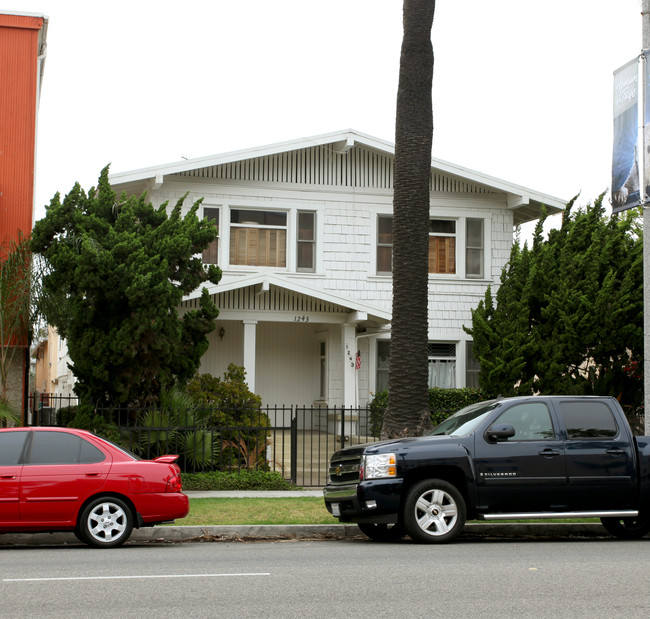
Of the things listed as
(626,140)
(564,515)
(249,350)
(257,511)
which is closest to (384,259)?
(249,350)

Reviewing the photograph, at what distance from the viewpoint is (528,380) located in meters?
19.8

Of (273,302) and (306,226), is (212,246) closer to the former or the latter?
(273,302)

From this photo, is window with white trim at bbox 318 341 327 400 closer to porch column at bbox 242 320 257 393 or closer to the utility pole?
porch column at bbox 242 320 257 393

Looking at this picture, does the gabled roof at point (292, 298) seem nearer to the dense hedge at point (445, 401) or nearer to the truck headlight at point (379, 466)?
the dense hedge at point (445, 401)

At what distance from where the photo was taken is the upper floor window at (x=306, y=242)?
76.0ft

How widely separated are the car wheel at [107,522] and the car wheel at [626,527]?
6.01m

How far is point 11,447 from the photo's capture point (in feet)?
35.8

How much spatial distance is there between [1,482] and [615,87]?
10125mm

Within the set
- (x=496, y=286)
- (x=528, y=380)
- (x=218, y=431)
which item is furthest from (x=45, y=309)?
(x=496, y=286)

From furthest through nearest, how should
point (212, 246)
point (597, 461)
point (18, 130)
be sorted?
point (212, 246), point (18, 130), point (597, 461)

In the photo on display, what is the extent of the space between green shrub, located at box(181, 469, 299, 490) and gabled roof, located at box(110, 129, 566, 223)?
26.2 feet

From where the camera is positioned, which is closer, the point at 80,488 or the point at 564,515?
the point at 80,488

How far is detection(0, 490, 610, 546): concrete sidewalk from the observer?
1166 centimetres

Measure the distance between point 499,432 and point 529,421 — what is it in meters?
0.66
